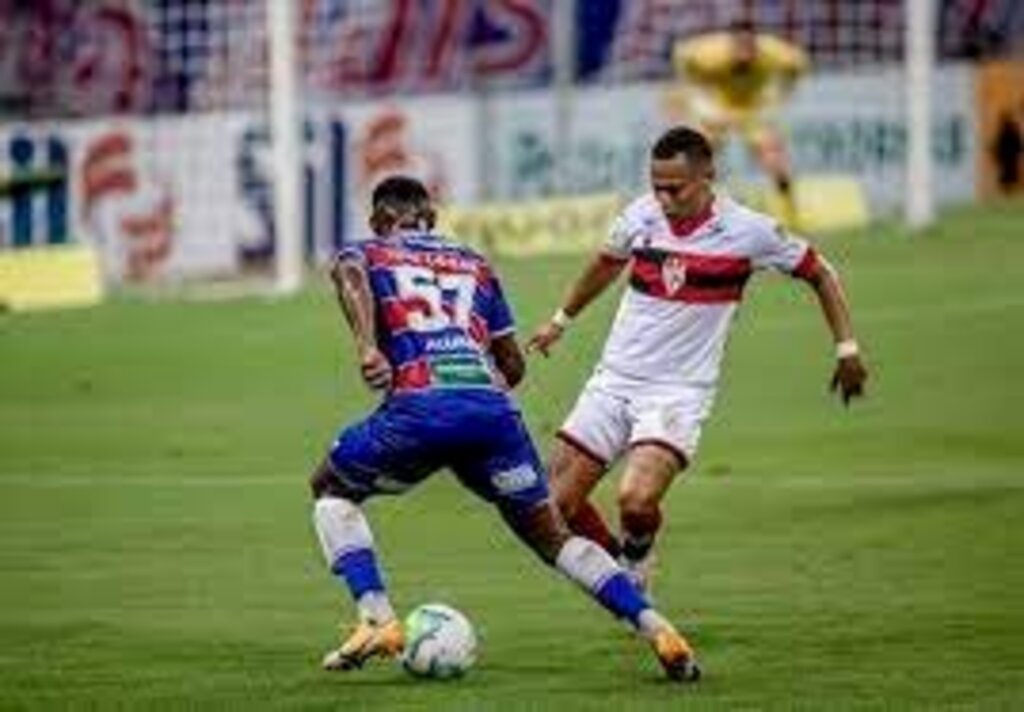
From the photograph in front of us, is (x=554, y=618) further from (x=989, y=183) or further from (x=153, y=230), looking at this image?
(x=989, y=183)

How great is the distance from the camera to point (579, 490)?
55.9 feet

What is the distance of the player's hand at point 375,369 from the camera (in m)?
14.5

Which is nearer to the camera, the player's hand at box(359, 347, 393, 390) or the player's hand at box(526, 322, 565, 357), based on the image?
the player's hand at box(359, 347, 393, 390)

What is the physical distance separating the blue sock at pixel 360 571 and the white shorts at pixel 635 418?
96.8 inches

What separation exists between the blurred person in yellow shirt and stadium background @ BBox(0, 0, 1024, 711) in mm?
A: 518

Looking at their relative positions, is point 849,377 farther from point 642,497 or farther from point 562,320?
point 562,320

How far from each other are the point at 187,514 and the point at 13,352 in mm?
10771

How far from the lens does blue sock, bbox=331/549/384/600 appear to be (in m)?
14.8

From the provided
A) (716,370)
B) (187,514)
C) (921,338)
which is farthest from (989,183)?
(716,370)

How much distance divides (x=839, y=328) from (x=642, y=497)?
1.12 m

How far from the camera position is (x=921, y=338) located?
104 feet

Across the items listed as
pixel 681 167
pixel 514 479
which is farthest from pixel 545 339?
pixel 514 479

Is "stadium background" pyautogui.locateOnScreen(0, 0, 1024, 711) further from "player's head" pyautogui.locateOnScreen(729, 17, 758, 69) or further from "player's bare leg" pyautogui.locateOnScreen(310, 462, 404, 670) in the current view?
"player's head" pyautogui.locateOnScreen(729, 17, 758, 69)

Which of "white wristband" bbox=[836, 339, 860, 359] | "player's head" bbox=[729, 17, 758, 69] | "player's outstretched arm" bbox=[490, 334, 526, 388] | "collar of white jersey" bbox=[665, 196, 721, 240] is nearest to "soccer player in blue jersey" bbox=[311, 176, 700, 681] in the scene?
"player's outstretched arm" bbox=[490, 334, 526, 388]
